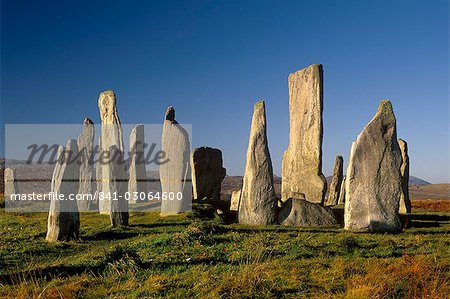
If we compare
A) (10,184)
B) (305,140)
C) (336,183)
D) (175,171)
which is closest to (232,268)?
(175,171)

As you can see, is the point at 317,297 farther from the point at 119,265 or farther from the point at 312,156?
the point at 312,156

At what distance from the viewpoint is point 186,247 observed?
12586mm

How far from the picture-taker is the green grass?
814 cm

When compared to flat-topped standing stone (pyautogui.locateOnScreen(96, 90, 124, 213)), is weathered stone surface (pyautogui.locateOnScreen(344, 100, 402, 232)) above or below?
below

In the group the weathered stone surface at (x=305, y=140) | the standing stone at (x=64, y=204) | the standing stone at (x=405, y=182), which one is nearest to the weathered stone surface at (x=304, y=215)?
the weathered stone surface at (x=305, y=140)

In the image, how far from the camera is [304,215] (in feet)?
63.5

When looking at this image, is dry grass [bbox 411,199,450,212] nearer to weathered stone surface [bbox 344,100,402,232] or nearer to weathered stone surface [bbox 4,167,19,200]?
weathered stone surface [bbox 344,100,402,232]

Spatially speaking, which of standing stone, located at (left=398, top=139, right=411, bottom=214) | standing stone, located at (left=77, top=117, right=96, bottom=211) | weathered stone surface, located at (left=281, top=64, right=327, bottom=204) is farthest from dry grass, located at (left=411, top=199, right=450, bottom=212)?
standing stone, located at (left=77, top=117, right=96, bottom=211)

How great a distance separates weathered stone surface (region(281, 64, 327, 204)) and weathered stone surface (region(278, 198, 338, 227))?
7522mm

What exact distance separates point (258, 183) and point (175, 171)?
557 centimetres

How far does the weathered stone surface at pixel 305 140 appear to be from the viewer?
27844 millimetres

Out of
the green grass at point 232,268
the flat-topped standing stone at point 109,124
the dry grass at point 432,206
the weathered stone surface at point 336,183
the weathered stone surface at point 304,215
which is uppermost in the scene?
the flat-topped standing stone at point 109,124

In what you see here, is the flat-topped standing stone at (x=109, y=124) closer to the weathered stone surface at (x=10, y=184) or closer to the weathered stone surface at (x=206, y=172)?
the weathered stone surface at (x=206, y=172)

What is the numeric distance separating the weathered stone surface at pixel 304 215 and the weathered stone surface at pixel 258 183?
577 millimetres
